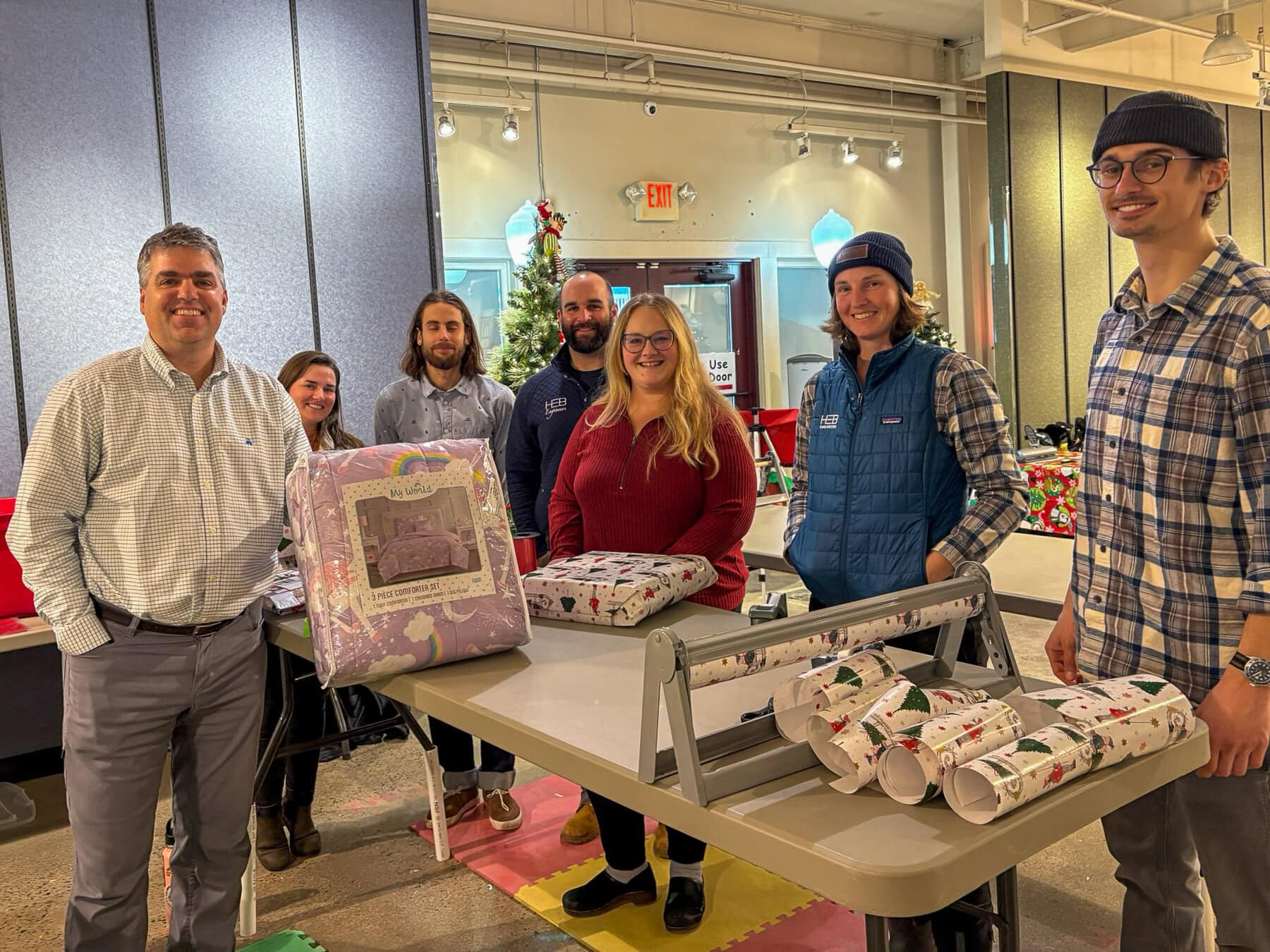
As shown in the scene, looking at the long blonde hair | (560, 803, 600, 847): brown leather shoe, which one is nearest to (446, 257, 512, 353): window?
(560, 803, 600, 847): brown leather shoe

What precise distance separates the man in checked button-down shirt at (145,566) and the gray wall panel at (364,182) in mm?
2475

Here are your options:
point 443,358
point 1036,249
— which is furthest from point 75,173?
point 1036,249

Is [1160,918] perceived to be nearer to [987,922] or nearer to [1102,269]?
[987,922]

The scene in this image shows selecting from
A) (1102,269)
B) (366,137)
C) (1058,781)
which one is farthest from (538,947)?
(1102,269)

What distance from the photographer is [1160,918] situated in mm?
1807

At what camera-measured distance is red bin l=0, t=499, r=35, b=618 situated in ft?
12.0

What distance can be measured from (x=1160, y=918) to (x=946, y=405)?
40.1 inches

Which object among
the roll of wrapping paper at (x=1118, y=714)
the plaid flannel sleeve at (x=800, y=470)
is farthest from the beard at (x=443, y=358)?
the roll of wrapping paper at (x=1118, y=714)

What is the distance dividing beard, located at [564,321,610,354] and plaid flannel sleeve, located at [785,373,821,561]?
89 cm

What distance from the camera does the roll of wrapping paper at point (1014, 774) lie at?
1176 millimetres

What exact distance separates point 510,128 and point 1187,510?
25.7 ft

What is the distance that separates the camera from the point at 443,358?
3627 mm

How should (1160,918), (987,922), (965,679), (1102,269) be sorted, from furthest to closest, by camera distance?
(1102,269), (987,922), (1160,918), (965,679)

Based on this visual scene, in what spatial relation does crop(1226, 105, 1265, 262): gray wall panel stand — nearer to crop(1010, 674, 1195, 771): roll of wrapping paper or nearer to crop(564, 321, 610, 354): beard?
crop(564, 321, 610, 354): beard
